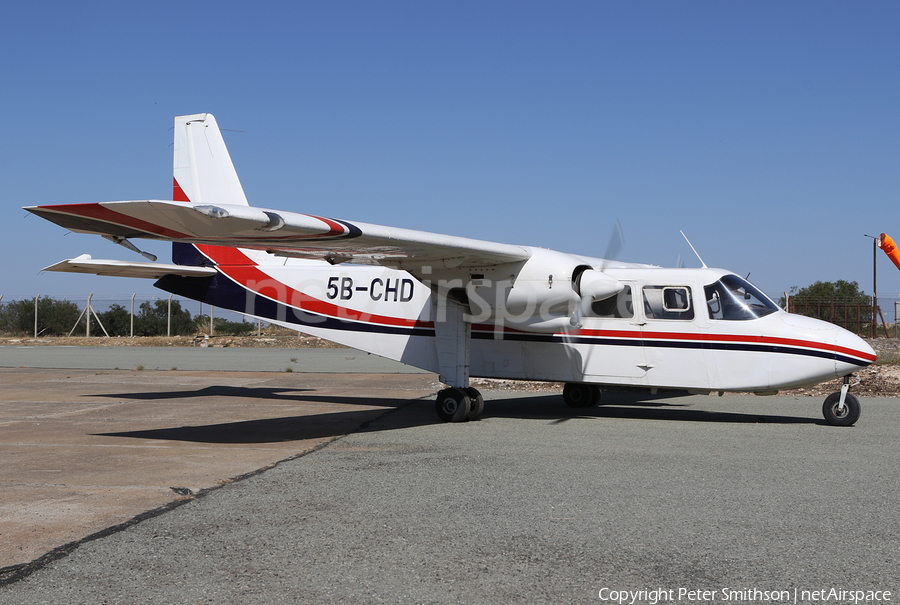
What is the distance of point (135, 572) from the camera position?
3781 millimetres

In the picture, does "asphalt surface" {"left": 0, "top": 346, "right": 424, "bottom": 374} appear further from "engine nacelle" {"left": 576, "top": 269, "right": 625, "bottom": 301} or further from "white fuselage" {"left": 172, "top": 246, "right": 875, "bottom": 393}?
"engine nacelle" {"left": 576, "top": 269, "right": 625, "bottom": 301}

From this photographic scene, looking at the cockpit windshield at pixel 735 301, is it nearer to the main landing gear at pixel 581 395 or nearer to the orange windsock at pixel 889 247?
the main landing gear at pixel 581 395

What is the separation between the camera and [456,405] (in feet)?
33.7

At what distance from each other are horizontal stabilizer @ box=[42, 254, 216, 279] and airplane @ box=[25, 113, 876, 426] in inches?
1.3

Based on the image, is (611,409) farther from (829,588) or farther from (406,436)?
(829,588)

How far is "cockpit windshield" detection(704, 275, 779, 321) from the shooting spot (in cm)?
995

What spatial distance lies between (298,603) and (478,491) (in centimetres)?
253

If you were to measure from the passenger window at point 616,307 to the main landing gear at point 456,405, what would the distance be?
2294 millimetres

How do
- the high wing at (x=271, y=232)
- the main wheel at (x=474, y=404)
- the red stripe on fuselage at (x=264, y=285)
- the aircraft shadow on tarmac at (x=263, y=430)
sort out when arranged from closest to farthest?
the high wing at (x=271, y=232) < the aircraft shadow on tarmac at (x=263, y=430) < the main wheel at (x=474, y=404) < the red stripe on fuselage at (x=264, y=285)

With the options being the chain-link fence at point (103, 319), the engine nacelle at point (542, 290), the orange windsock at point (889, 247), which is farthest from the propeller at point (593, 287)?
the chain-link fence at point (103, 319)

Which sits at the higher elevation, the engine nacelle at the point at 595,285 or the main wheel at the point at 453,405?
the engine nacelle at the point at 595,285

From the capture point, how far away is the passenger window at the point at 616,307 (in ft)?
34.4

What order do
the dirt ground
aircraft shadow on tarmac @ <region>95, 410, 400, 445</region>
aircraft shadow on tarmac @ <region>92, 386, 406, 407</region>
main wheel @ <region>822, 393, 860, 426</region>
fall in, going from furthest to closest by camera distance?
the dirt ground → aircraft shadow on tarmac @ <region>92, 386, 406, 407</region> → main wheel @ <region>822, 393, 860, 426</region> → aircraft shadow on tarmac @ <region>95, 410, 400, 445</region>

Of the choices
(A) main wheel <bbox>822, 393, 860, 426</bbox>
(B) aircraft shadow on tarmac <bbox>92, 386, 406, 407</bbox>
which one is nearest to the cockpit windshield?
(A) main wheel <bbox>822, 393, 860, 426</bbox>
